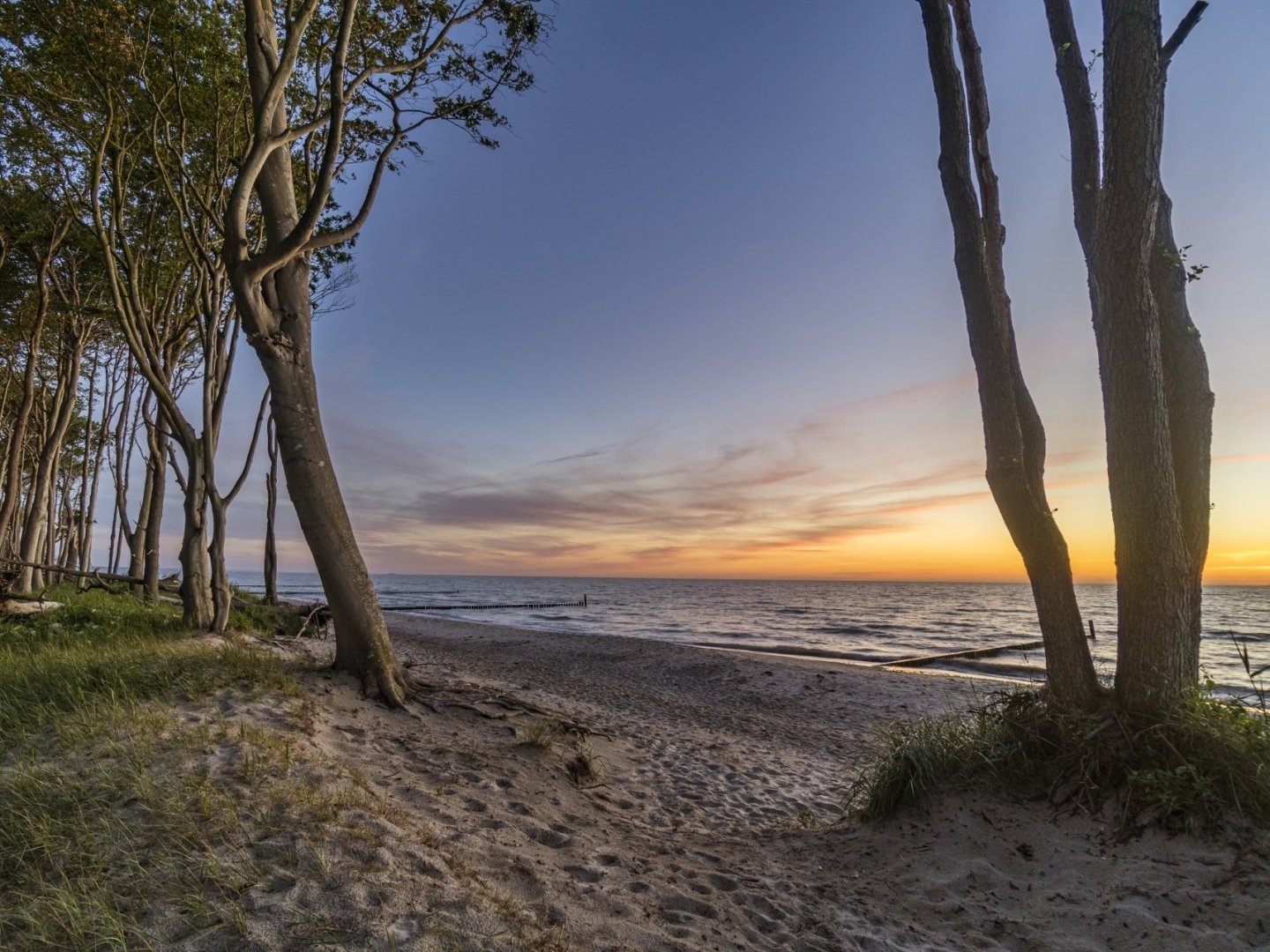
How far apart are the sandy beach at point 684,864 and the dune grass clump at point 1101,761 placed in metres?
0.20

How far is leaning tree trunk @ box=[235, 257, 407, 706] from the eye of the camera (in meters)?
6.79

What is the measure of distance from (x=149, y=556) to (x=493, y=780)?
527 inches

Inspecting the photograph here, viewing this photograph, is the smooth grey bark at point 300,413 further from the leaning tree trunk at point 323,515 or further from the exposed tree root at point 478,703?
the exposed tree root at point 478,703

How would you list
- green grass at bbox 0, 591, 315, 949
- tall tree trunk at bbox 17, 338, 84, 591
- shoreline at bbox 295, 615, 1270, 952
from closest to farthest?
green grass at bbox 0, 591, 315, 949 → shoreline at bbox 295, 615, 1270, 952 → tall tree trunk at bbox 17, 338, 84, 591

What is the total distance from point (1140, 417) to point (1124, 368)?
1.32ft

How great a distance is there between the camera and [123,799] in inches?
138

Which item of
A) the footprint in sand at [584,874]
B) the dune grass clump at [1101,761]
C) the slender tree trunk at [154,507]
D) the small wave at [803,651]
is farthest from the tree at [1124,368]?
the small wave at [803,651]

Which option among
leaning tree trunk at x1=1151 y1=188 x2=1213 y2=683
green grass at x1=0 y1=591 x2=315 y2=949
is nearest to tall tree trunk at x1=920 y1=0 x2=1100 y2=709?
leaning tree trunk at x1=1151 y1=188 x2=1213 y2=683

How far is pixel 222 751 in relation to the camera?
4242 millimetres

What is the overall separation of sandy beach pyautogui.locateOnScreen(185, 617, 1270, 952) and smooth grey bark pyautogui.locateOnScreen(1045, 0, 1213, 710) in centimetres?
134

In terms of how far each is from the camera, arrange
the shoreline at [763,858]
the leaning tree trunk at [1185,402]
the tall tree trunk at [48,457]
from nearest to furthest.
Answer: the shoreline at [763,858], the leaning tree trunk at [1185,402], the tall tree trunk at [48,457]

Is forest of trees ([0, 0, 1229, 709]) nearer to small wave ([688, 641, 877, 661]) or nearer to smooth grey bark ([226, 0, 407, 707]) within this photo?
smooth grey bark ([226, 0, 407, 707])

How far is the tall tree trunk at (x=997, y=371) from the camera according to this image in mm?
5070

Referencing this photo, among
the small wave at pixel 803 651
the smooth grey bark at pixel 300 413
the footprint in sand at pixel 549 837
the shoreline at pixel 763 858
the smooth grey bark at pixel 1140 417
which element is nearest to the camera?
the shoreline at pixel 763 858
